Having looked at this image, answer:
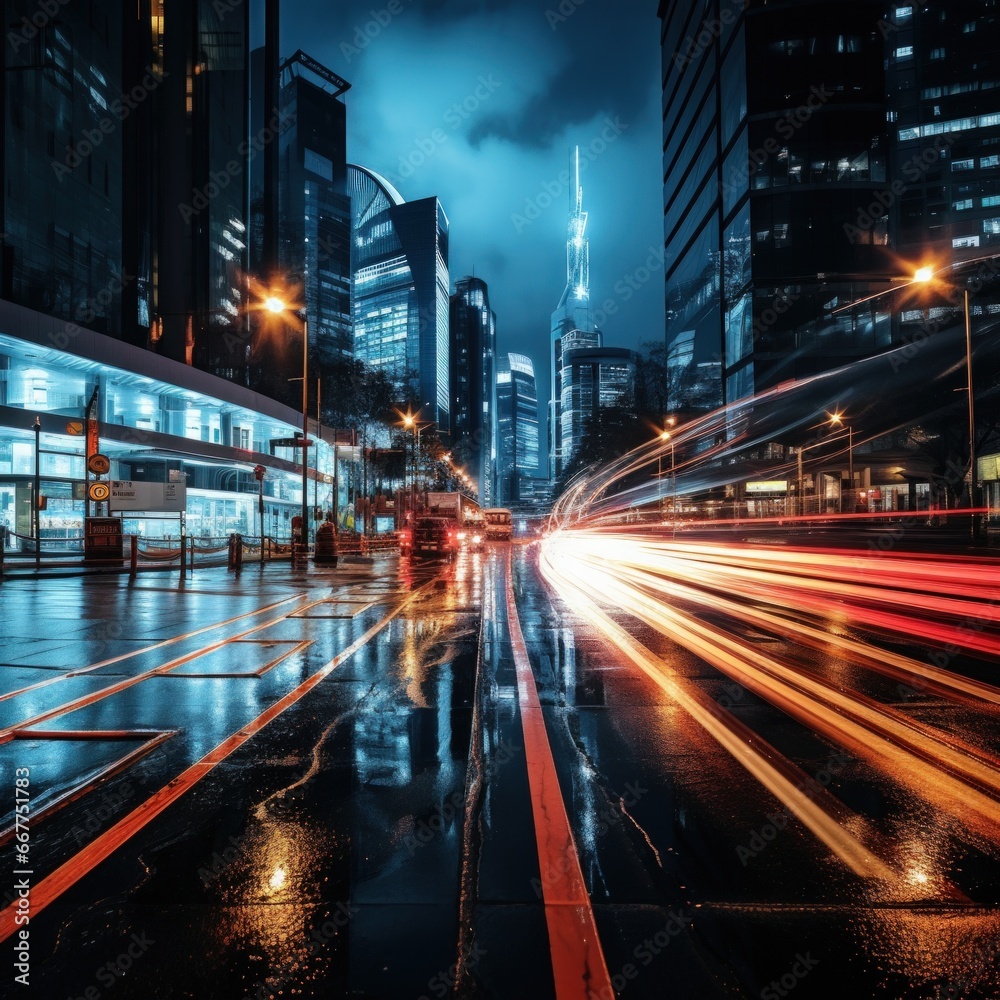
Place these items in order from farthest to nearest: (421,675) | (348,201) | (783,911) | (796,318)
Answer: (348,201) → (796,318) → (421,675) → (783,911)

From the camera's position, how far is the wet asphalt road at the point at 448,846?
108 inches

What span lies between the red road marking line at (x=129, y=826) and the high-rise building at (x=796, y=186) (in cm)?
6939

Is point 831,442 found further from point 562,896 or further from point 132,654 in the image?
point 562,896

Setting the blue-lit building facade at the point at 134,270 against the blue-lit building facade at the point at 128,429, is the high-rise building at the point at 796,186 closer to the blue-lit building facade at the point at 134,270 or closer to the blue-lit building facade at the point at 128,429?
the blue-lit building facade at the point at 134,270

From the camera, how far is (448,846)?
3760 millimetres

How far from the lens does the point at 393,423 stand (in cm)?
7612

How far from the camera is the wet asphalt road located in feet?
9.00

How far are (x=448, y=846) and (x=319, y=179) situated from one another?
18030cm

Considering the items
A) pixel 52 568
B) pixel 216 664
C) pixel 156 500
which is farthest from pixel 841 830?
pixel 156 500

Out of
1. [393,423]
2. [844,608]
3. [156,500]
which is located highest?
[393,423]

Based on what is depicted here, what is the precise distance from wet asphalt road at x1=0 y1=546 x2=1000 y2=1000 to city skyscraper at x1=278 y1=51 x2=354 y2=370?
137m

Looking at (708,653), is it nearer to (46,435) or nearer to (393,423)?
(46,435)

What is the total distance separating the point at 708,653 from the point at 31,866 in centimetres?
784

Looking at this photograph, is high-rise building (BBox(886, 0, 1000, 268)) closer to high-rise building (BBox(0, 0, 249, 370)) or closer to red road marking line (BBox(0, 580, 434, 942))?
high-rise building (BBox(0, 0, 249, 370))
